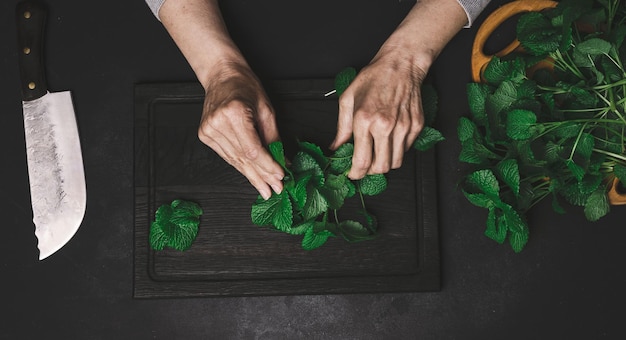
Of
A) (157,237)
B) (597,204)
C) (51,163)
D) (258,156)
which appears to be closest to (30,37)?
(51,163)

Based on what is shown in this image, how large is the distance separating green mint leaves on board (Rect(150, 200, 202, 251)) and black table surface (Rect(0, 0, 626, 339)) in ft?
0.31

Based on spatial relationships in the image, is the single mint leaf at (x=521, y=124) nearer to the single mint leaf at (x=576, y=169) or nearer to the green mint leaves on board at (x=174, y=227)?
the single mint leaf at (x=576, y=169)

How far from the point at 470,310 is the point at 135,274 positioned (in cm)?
63

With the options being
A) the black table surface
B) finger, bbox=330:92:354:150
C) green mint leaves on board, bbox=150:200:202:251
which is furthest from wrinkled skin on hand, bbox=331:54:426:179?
green mint leaves on board, bbox=150:200:202:251

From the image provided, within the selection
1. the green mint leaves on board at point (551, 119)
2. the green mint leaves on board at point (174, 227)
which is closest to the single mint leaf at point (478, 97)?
the green mint leaves on board at point (551, 119)

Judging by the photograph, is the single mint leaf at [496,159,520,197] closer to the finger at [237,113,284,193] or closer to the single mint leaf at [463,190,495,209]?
the single mint leaf at [463,190,495,209]

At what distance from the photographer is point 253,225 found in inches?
46.3

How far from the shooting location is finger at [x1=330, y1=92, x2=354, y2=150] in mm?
988

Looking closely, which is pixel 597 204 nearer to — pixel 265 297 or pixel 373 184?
pixel 373 184

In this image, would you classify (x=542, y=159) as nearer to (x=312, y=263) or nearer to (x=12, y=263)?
(x=312, y=263)

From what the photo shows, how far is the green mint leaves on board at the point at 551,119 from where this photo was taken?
3.22 ft

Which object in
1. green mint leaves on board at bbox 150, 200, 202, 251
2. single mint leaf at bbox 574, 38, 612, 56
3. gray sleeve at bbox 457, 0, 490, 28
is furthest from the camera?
green mint leaves on board at bbox 150, 200, 202, 251

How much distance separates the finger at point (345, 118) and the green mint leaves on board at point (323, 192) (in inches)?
0.5

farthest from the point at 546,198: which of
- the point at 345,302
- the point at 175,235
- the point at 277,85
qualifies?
the point at 175,235
